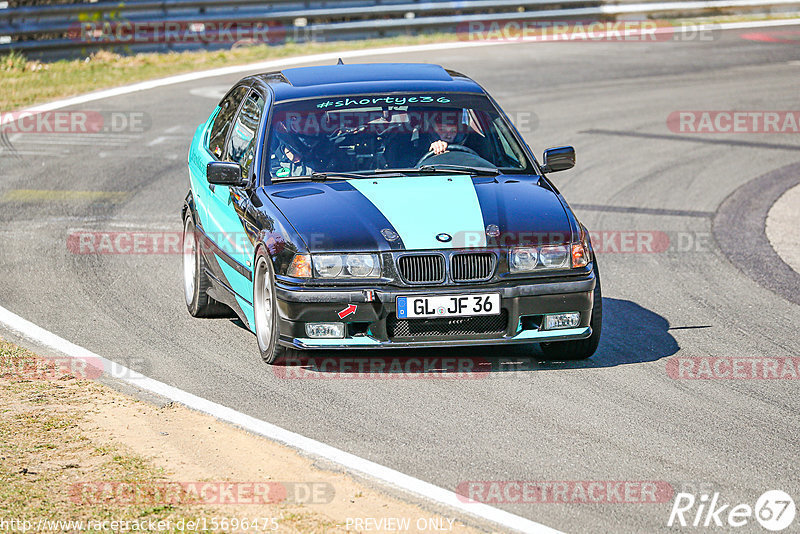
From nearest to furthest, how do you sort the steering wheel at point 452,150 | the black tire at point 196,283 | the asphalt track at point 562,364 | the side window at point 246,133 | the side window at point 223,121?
the asphalt track at point 562,364, the steering wheel at point 452,150, the side window at point 246,133, the black tire at point 196,283, the side window at point 223,121

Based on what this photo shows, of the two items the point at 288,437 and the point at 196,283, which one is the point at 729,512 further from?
the point at 196,283

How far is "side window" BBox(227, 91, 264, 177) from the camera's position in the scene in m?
8.30

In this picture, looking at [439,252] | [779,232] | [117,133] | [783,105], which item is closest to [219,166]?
[439,252]

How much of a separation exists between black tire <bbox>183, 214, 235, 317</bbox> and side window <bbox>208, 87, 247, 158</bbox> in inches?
22.2

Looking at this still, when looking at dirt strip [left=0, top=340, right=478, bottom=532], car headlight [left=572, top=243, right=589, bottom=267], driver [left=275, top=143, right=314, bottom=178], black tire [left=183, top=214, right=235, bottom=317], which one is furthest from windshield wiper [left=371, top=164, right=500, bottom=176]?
dirt strip [left=0, top=340, right=478, bottom=532]

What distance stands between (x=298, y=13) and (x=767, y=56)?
8965 millimetres

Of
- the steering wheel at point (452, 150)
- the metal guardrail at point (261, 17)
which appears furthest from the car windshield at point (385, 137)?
the metal guardrail at point (261, 17)

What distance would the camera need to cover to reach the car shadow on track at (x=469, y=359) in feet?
24.3

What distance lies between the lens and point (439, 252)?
701cm

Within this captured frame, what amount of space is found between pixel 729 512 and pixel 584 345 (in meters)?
2.35

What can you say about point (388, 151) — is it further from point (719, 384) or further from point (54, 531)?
point (54, 531)

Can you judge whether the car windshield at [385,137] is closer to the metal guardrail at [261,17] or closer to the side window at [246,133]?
the side window at [246,133]

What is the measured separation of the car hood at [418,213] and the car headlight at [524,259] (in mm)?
55

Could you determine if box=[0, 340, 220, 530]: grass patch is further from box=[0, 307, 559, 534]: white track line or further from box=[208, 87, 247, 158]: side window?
box=[208, 87, 247, 158]: side window
